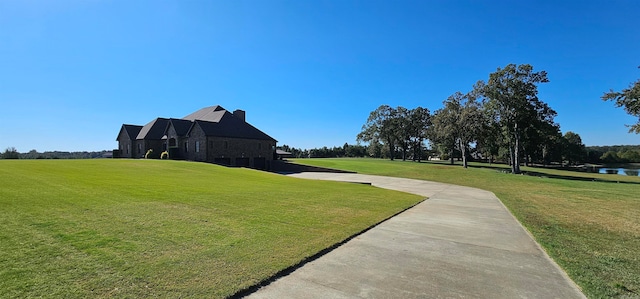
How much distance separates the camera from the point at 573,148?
7488cm

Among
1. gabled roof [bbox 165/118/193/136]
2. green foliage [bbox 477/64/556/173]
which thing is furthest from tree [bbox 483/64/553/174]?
gabled roof [bbox 165/118/193/136]

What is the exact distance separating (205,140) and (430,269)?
3432 centimetres

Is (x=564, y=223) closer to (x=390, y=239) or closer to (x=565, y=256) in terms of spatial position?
(x=565, y=256)

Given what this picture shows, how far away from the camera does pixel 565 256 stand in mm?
5070

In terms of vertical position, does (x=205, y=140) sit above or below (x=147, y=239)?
above

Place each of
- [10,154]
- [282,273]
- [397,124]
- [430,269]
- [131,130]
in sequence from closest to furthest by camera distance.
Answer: [282,273] < [430,269] < [10,154] < [131,130] < [397,124]

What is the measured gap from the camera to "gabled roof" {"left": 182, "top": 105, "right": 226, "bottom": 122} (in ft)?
133

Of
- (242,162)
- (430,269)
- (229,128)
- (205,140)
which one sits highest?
(229,128)

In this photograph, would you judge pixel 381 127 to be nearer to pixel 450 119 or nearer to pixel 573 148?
pixel 450 119

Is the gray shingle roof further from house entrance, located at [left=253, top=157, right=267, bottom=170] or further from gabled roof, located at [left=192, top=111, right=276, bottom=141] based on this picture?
house entrance, located at [left=253, top=157, right=267, bottom=170]

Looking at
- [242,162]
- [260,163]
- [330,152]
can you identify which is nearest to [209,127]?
[242,162]

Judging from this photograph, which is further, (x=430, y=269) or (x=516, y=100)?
(x=516, y=100)

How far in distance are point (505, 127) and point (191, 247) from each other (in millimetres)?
42414

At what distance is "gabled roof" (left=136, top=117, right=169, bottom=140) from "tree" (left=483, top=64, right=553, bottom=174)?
152ft
